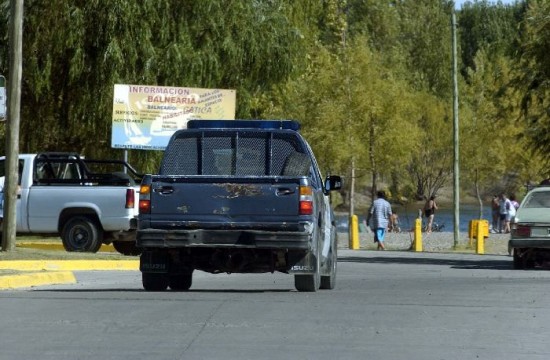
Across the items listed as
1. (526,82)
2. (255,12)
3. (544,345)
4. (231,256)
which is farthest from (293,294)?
(255,12)

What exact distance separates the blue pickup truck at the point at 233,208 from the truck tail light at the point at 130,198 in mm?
9755

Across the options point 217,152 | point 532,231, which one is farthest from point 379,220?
point 217,152

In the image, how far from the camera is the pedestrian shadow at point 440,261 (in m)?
31.1

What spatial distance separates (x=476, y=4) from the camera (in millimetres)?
126625

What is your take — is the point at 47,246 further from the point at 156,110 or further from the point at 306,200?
the point at 306,200

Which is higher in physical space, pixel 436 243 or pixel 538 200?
pixel 538 200

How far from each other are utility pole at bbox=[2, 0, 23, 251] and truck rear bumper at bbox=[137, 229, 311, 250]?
8.71 m

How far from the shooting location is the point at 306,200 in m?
17.0

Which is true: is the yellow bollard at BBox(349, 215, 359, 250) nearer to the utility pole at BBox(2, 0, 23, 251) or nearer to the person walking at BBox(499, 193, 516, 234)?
the person walking at BBox(499, 193, 516, 234)

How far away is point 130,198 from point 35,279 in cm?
805

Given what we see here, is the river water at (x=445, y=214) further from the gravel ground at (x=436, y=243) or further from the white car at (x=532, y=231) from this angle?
the white car at (x=532, y=231)

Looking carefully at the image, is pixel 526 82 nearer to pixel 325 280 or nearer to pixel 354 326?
pixel 325 280

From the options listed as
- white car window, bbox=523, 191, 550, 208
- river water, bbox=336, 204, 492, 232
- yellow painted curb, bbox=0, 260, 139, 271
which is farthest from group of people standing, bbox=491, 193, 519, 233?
yellow painted curb, bbox=0, 260, 139, 271

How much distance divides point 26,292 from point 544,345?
26.1 feet
